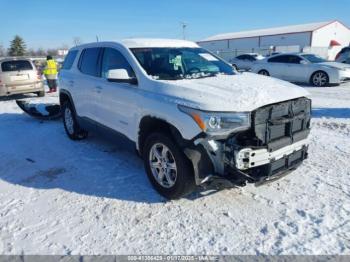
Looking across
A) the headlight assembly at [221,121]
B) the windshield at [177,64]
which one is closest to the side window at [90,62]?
the windshield at [177,64]

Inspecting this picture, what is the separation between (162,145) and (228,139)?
86 centimetres

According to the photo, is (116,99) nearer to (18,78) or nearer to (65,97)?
(65,97)

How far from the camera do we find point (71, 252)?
3.10 metres

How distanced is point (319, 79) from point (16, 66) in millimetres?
12827

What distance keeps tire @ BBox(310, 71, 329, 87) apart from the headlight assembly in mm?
12077

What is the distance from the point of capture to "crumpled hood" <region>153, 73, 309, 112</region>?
11.1 feet

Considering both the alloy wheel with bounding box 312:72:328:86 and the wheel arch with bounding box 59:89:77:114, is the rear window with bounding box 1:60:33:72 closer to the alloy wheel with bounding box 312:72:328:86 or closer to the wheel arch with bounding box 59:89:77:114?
the wheel arch with bounding box 59:89:77:114

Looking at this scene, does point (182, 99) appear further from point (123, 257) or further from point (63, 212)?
point (63, 212)

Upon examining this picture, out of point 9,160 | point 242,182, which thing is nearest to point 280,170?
point 242,182

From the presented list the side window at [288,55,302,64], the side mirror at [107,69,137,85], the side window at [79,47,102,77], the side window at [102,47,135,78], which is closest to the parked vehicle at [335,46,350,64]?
the side window at [288,55,302,64]

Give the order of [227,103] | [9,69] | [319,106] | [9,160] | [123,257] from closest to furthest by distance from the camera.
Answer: [123,257] → [227,103] → [9,160] → [319,106] → [9,69]

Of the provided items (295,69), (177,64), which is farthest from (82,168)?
(295,69)

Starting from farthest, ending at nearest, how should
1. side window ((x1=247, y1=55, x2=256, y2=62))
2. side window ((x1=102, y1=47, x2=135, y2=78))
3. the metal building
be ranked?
the metal building, side window ((x1=247, y1=55, x2=256, y2=62)), side window ((x1=102, y1=47, x2=135, y2=78))

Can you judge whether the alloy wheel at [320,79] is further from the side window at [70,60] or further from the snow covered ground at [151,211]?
the side window at [70,60]
